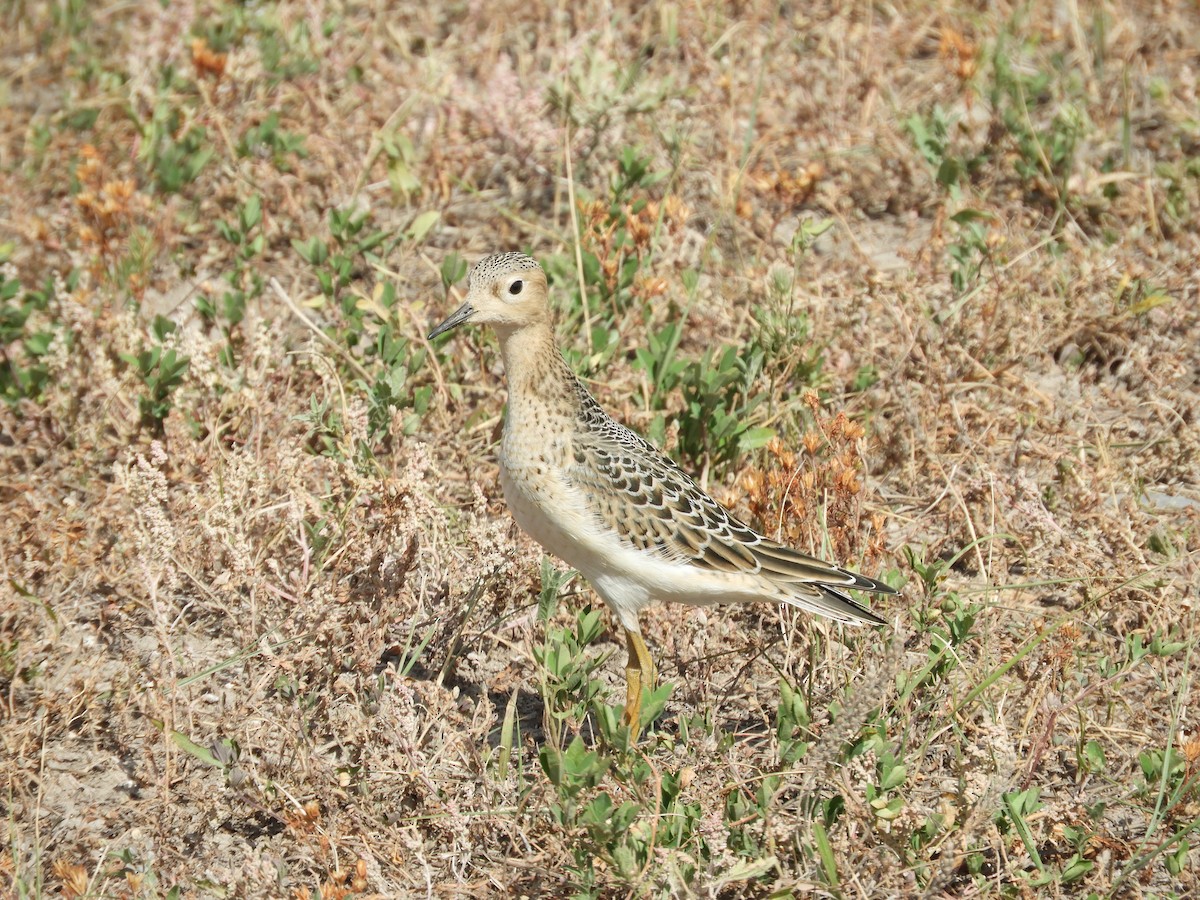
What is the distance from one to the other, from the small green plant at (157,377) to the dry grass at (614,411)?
2 cm

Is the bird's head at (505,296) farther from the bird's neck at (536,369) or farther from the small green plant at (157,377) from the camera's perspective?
the small green plant at (157,377)

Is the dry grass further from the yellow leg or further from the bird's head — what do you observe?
the bird's head

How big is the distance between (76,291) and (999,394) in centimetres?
458

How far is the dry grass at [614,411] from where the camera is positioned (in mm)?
4617

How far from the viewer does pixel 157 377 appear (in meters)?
6.38

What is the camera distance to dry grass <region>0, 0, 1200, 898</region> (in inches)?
182

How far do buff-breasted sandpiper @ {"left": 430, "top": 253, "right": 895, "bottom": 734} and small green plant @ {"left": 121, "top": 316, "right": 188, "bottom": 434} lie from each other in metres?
1.68

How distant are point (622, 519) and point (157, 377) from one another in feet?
8.43

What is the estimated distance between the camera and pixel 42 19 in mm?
9250

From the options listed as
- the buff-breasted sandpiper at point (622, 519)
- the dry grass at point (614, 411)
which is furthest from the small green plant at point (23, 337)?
the buff-breasted sandpiper at point (622, 519)

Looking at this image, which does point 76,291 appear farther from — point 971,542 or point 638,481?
point 971,542

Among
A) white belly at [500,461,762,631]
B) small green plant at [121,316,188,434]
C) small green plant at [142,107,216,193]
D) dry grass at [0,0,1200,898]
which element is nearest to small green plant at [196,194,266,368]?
dry grass at [0,0,1200,898]

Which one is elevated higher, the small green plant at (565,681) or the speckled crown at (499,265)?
the speckled crown at (499,265)

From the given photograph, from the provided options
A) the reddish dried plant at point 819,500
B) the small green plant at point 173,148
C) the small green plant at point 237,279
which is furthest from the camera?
the small green plant at point 173,148
